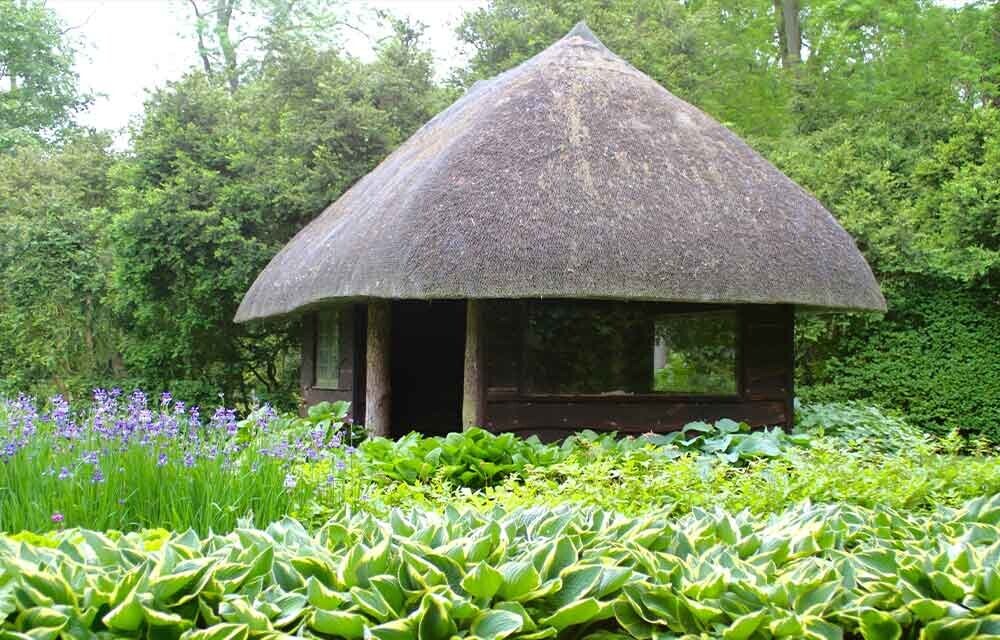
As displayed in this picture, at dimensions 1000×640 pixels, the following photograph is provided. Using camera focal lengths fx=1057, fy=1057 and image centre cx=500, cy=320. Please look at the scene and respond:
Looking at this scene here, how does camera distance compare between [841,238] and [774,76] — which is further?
[774,76]

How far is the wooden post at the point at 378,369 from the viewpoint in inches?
394

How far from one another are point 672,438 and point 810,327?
6.36 m

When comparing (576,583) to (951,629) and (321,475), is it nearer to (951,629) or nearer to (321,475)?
(951,629)

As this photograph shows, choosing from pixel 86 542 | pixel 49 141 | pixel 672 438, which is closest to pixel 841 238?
pixel 672 438

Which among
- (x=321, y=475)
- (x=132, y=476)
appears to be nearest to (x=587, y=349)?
(x=321, y=475)

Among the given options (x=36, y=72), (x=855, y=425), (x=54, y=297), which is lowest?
(x=855, y=425)

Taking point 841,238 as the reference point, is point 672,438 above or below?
below

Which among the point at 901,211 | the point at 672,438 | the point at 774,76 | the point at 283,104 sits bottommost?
the point at 672,438

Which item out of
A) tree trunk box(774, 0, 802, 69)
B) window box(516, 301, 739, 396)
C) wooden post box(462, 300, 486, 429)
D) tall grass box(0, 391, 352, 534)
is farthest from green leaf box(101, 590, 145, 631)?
tree trunk box(774, 0, 802, 69)

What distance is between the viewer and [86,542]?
266 centimetres

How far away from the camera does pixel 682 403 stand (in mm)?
9258

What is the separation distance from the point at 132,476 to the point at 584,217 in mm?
5029

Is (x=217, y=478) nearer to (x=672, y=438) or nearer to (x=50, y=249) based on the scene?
(x=672, y=438)

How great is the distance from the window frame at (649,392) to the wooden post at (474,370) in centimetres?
12
